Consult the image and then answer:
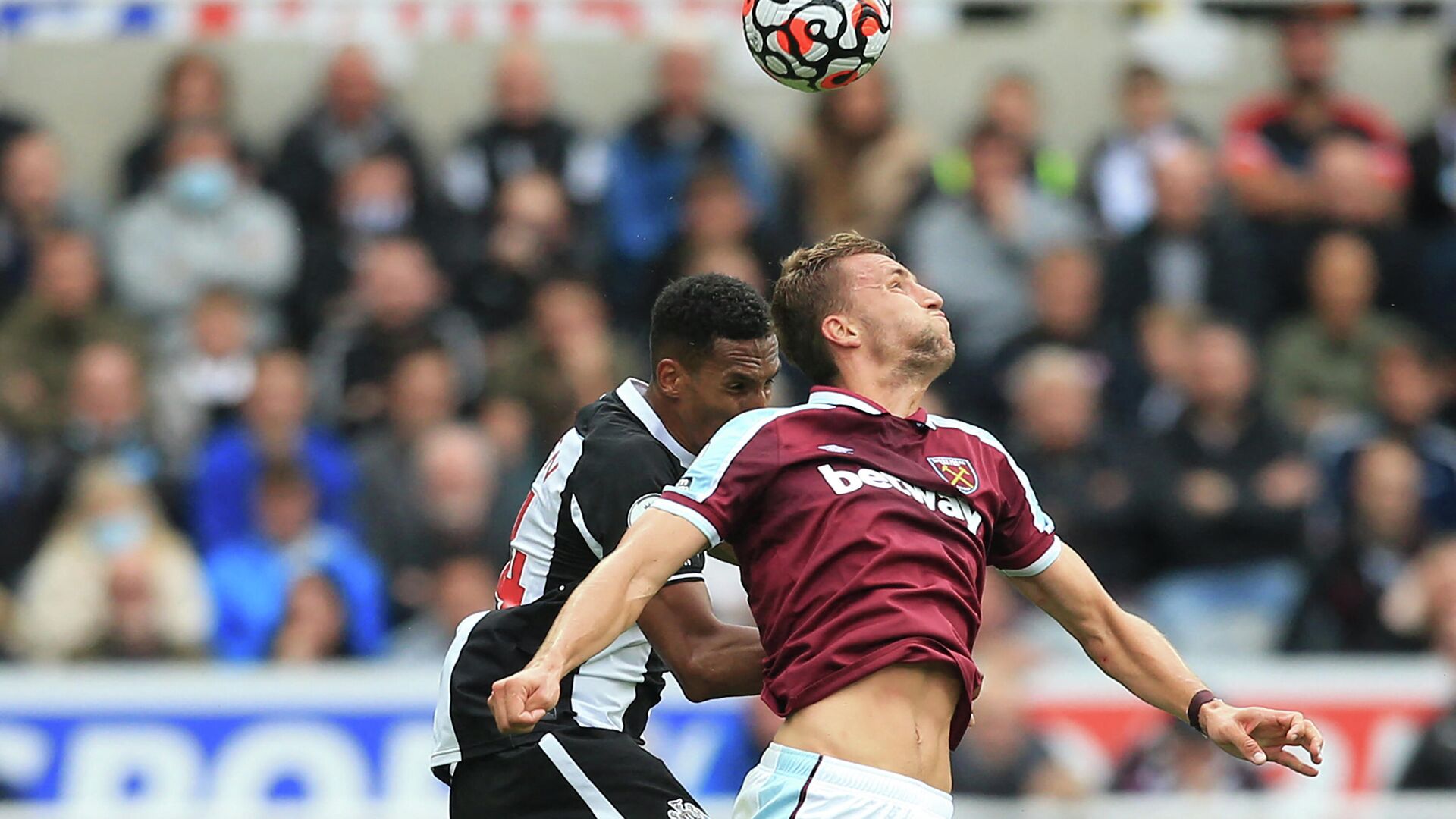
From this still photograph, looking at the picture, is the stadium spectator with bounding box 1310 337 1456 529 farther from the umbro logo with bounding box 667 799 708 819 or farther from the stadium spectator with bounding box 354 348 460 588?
the umbro logo with bounding box 667 799 708 819

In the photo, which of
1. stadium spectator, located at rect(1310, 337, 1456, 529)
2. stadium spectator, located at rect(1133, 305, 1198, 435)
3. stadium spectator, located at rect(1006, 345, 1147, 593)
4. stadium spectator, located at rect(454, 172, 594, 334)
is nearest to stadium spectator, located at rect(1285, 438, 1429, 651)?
stadium spectator, located at rect(1310, 337, 1456, 529)

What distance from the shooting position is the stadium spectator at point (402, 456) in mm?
11602

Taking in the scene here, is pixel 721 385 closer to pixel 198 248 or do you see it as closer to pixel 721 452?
pixel 721 452

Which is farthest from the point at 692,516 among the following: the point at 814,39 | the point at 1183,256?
the point at 1183,256

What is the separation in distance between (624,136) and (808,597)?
25.7ft

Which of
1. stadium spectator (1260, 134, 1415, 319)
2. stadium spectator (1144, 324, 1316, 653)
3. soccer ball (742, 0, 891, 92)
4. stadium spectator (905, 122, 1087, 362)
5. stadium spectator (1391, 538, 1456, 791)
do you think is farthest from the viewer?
stadium spectator (1260, 134, 1415, 319)

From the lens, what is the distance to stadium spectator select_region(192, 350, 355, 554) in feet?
38.6

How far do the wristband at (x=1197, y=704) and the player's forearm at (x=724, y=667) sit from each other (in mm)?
1139

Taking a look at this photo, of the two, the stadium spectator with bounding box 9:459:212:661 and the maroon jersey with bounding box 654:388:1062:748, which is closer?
the maroon jersey with bounding box 654:388:1062:748

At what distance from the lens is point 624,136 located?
42.8 ft

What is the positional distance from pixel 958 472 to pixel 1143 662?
74cm

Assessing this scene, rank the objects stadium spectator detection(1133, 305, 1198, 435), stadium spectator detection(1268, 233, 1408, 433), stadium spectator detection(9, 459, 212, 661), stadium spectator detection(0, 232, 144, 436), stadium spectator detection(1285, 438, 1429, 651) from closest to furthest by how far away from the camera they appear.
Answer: stadium spectator detection(9, 459, 212, 661) → stadium spectator detection(1285, 438, 1429, 651) → stadium spectator detection(0, 232, 144, 436) → stadium spectator detection(1133, 305, 1198, 435) → stadium spectator detection(1268, 233, 1408, 433)

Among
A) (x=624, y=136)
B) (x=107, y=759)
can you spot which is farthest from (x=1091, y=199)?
(x=107, y=759)

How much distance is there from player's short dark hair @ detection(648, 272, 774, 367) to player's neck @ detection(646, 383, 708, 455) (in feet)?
0.38
